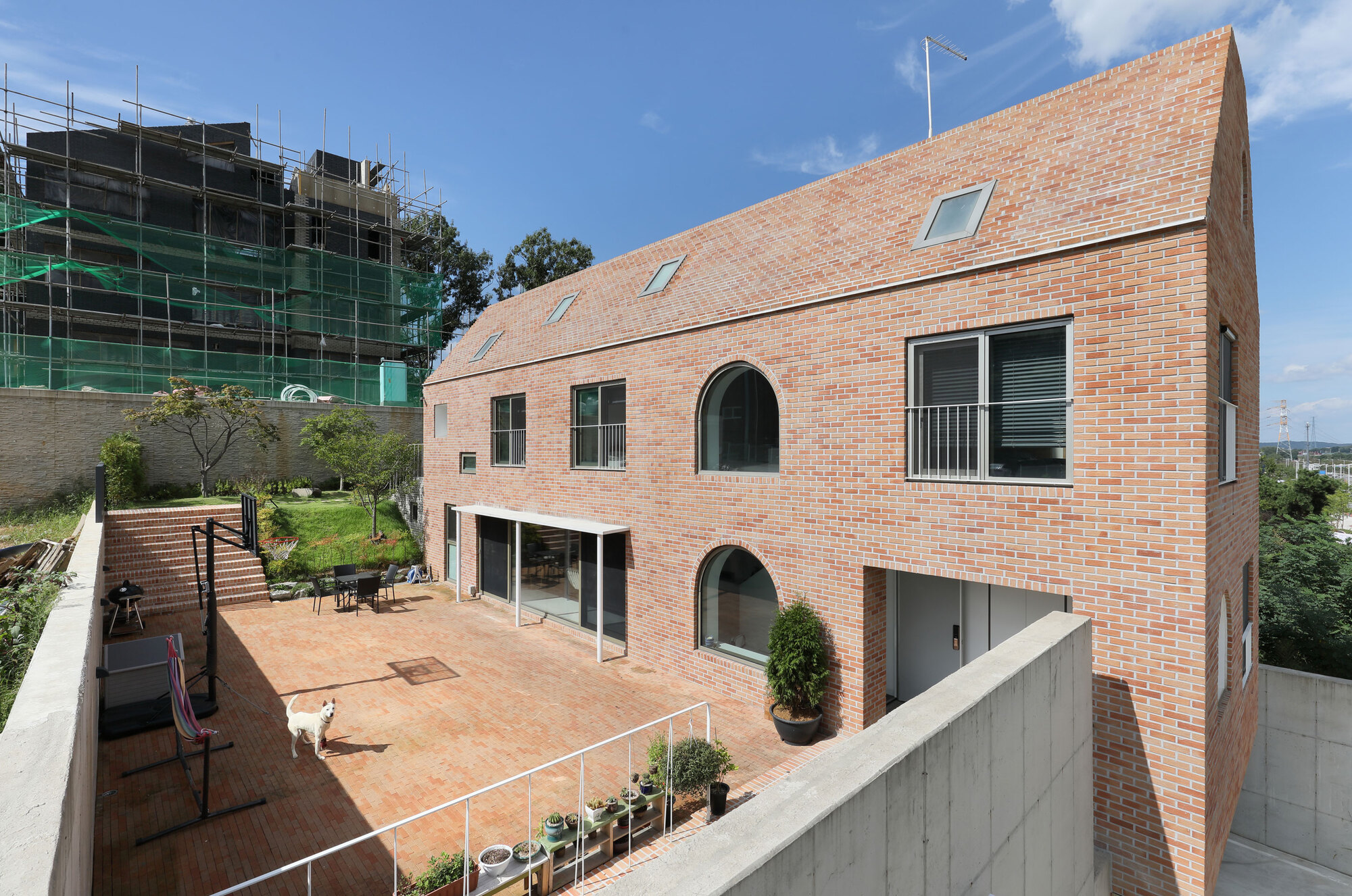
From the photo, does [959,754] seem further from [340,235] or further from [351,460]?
[340,235]

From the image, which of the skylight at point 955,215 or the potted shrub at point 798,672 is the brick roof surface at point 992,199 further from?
the potted shrub at point 798,672

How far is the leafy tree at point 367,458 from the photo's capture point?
1856 cm

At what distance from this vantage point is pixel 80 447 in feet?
63.1

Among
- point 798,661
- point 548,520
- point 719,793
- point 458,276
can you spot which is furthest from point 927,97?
point 458,276

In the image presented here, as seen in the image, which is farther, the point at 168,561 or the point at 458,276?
the point at 458,276

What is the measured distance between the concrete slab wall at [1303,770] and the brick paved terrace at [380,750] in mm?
7745

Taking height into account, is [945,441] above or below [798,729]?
above

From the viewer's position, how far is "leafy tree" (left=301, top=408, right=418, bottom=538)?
1856 cm

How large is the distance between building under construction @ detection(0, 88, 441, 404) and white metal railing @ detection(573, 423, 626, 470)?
1709cm

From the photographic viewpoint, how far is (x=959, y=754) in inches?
146

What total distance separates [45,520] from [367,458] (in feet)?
28.3

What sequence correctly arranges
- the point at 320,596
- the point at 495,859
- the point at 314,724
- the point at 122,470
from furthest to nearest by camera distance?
the point at 122,470 < the point at 320,596 < the point at 314,724 < the point at 495,859

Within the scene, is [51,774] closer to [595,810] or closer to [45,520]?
[595,810]

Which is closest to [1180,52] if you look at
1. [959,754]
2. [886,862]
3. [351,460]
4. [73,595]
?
[959,754]
